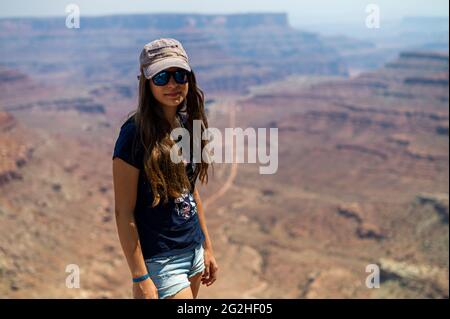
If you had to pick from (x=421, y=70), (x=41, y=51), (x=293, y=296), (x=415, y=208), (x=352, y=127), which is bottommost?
(x=293, y=296)

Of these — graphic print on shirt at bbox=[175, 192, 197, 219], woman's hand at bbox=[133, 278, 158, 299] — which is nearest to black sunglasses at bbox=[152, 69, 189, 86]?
graphic print on shirt at bbox=[175, 192, 197, 219]

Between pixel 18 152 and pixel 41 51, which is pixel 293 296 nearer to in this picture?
pixel 18 152

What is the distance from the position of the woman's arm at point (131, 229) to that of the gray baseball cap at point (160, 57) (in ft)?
2.35

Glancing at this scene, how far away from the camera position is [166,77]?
12.9ft

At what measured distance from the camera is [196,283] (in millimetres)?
4430

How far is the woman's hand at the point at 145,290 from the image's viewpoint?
3842 mm

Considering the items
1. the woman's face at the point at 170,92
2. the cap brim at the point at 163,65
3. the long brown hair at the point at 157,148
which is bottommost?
the long brown hair at the point at 157,148

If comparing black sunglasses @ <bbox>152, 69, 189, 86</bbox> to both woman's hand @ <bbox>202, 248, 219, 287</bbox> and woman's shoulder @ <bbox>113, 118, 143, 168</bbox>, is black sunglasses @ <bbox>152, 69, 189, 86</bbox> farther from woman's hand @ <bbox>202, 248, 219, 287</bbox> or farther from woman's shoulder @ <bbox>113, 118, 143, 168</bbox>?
woman's hand @ <bbox>202, 248, 219, 287</bbox>

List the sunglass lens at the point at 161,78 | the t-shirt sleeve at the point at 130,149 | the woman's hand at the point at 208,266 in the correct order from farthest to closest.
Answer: the woman's hand at the point at 208,266, the sunglass lens at the point at 161,78, the t-shirt sleeve at the point at 130,149

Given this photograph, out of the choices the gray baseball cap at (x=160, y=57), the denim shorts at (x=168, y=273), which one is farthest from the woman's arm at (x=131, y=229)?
the gray baseball cap at (x=160, y=57)

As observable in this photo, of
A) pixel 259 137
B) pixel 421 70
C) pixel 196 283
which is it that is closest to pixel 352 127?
pixel 259 137

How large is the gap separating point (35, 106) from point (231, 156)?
44.4 meters

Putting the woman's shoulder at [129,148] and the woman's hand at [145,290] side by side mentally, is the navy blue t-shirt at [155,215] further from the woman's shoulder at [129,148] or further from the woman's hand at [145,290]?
the woman's hand at [145,290]

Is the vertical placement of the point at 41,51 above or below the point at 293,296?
above
